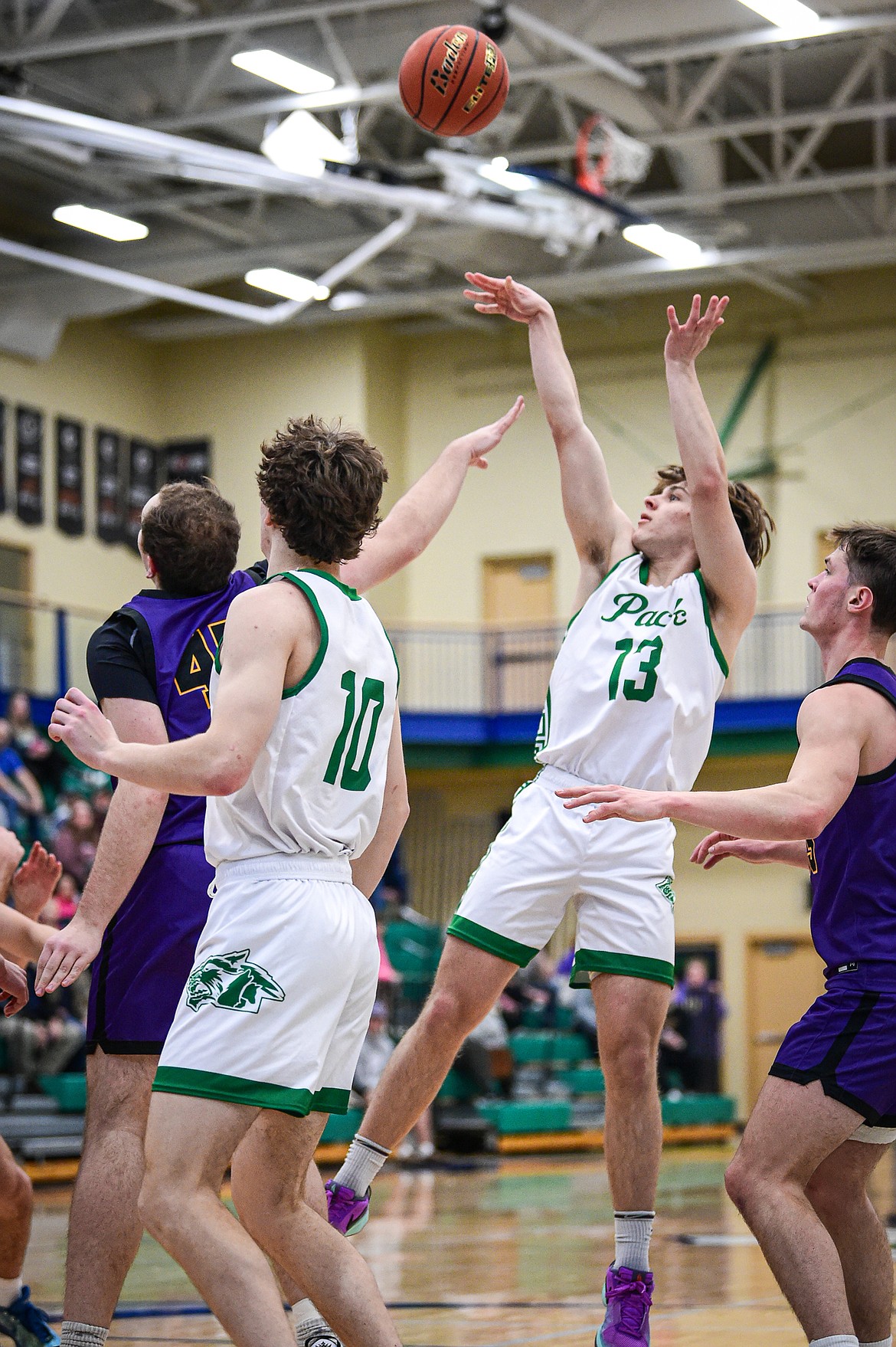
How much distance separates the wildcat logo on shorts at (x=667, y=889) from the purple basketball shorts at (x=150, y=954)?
131cm

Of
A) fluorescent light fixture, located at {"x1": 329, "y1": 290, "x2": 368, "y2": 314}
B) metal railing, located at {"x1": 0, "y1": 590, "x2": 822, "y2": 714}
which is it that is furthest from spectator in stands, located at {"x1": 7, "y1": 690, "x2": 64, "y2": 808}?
fluorescent light fixture, located at {"x1": 329, "y1": 290, "x2": 368, "y2": 314}

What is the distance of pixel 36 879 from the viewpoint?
193 inches

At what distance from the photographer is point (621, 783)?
16.4 ft

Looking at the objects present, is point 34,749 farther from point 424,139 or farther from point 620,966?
point 620,966

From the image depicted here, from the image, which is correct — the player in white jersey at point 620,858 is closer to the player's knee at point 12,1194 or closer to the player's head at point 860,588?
the player's head at point 860,588

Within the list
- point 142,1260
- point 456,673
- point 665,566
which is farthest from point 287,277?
point 665,566

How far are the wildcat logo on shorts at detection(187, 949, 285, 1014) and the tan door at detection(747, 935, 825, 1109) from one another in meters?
20.9

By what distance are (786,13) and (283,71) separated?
16.0ft

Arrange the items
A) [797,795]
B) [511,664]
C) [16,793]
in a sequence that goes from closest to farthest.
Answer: [797,795], [16,793], [511,664]

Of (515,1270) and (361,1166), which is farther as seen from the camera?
(515,1270)

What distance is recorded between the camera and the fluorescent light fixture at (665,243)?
68.8 feet

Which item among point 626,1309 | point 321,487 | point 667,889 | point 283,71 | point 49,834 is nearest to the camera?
point 321,487

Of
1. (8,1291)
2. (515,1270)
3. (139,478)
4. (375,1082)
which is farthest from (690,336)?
(139,478)

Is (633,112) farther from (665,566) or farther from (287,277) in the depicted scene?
(665,566)
